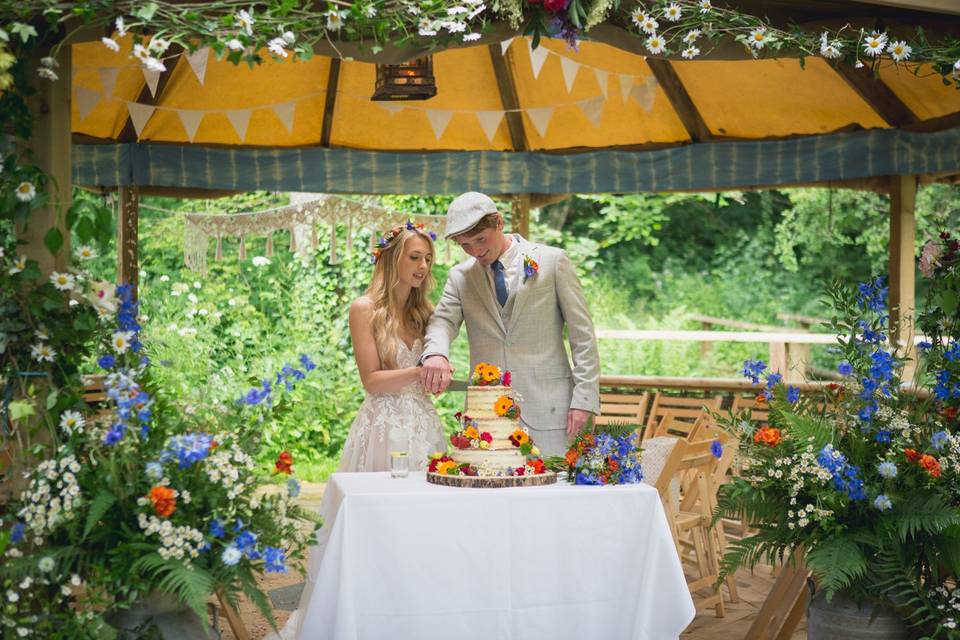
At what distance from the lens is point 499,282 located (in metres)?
4.68

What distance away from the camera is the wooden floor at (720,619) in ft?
16.4

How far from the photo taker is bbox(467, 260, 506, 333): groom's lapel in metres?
4.64

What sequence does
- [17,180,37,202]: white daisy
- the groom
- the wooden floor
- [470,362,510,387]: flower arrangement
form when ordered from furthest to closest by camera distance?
the wooden floor, the groom, [470,362,510,387]: flower arrangement, [17,180,37,202]: white daisy

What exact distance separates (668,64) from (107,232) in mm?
4230

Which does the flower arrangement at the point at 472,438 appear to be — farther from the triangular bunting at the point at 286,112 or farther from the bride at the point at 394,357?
the triangular bunting at the point at 286,112

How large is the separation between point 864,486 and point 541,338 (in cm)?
143

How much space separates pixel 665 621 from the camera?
11.9 feet

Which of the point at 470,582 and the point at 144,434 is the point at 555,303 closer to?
the point at 470,582

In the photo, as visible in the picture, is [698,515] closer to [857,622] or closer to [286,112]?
[857,622]

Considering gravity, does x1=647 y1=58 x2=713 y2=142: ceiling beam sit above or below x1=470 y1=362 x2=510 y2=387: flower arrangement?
above

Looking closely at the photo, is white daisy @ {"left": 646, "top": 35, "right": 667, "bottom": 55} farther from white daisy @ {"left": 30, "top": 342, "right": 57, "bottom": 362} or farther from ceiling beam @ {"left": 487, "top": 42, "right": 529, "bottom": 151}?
ceiling beam @ {"left": 487, "top": 42, "right": 529, "bottom": 151}

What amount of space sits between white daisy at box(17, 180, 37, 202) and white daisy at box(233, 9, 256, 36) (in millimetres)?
816

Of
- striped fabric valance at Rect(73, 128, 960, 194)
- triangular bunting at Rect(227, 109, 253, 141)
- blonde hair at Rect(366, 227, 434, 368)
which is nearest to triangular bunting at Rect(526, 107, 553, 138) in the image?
striped fabric valance at Rect(73, 128, 960, 194)

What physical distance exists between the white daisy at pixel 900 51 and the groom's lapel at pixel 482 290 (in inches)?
71.6
